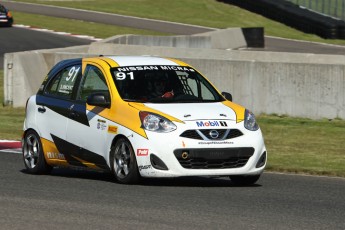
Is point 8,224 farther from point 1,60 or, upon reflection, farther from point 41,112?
point 1,60

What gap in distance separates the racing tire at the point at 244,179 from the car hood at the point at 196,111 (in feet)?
2.53

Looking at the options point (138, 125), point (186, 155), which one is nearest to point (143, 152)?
point (138, 125)

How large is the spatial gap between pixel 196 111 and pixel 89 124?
4.47ft

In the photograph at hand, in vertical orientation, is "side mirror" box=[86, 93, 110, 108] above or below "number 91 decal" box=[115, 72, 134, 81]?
below

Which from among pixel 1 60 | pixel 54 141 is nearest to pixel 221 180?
pixel 54 141

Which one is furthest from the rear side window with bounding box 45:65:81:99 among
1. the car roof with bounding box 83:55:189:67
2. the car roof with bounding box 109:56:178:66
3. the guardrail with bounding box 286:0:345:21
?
the guardrail with bounding box 286:0:345:21

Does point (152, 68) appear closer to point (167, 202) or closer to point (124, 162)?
point (124, 162)

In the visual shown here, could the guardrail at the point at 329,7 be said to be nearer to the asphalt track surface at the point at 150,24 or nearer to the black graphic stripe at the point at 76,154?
the asphalt track surface at the point at 150,24

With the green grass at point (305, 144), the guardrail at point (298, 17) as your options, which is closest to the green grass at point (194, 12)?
the guardrail at point (298, 17)

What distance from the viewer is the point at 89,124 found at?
492 inches

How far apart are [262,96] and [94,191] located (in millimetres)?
9590

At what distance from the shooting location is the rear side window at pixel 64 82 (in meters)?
13.1

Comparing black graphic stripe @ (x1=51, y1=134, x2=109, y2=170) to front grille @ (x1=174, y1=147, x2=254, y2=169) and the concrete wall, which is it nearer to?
front grille @ (x1=174, y1=147, x2=254, y2=169)

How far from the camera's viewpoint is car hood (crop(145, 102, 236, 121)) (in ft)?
38.5
